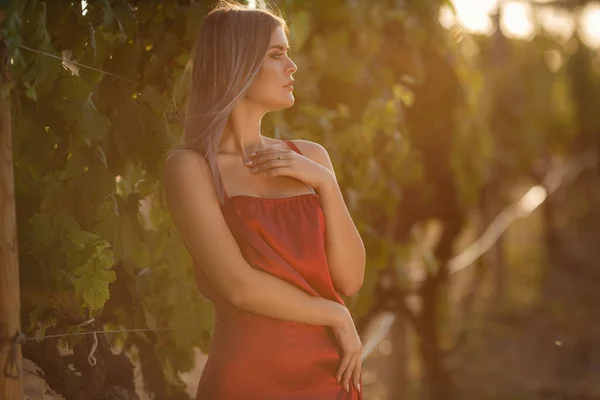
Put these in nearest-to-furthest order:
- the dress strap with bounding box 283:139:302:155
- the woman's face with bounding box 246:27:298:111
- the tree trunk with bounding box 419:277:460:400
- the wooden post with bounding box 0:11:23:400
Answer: the wooden post with bounding box 0:11:23:400
the woman's face with bounding box 246:27:298:111
the dress strap with bounding box 283:139:302:155
the tree trunk with bounding box 419:277:460:400

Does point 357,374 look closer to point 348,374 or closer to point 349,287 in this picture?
point 348,374

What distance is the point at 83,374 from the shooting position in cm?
252

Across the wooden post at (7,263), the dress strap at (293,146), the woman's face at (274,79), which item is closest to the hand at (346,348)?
the dress strap at (293,146)

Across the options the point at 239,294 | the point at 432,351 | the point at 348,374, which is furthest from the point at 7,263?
the point at 432,351

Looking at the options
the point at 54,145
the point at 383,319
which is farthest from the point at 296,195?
the point at 383,319

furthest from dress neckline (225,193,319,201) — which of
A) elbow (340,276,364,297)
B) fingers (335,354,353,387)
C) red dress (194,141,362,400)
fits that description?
fingers (335,354,353,387)

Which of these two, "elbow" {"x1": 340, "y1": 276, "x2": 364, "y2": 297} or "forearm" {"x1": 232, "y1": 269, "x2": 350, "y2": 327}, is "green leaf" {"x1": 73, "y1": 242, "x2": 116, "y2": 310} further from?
"elbow" {"x1": 340, "y1": 276, "x2": 364, "y2": 297}

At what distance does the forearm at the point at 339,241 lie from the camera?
7.45 feet

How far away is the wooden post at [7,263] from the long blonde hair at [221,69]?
0.38m

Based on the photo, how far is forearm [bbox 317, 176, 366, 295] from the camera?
2.27 metres

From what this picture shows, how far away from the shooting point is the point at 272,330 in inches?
85.5

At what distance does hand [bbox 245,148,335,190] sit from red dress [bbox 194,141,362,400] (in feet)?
0.19

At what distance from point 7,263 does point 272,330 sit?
0.59 meters

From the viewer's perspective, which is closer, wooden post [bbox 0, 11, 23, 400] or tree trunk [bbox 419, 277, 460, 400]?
wooden post [bbox 0, 11, 23, 400]
